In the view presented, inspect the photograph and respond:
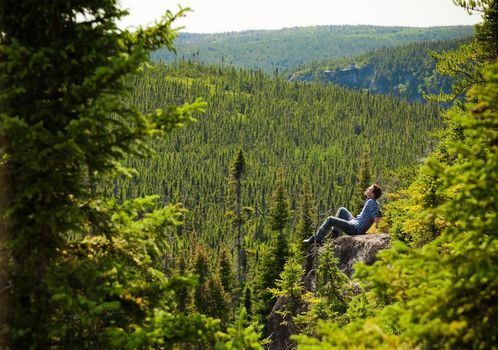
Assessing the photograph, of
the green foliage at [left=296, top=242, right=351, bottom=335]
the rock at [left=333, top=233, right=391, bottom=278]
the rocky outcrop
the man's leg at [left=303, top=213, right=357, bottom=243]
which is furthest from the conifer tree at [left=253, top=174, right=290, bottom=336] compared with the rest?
the man's leg at [left=303, top=213, right=357, bottom=243]

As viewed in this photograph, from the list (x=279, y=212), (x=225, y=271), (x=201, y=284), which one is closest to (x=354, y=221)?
(x=201, y=284)

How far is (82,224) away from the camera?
6207 millimetres

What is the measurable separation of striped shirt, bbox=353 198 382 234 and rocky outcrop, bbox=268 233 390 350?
800 mm

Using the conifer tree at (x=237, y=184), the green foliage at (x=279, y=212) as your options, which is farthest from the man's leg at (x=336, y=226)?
the conifer tree at (x=237, y=184)

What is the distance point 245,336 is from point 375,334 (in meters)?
1.80

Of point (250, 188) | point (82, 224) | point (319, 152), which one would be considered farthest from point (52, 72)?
point (319, 152)

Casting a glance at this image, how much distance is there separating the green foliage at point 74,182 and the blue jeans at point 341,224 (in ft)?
43.7

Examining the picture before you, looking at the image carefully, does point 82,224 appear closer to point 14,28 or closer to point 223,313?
point 14,28

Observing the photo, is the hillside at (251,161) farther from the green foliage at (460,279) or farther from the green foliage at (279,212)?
the green foliage at (460,279)

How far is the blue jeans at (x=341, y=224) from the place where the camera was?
18984 millimetres

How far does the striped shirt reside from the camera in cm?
1730

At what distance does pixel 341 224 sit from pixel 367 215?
121 cm

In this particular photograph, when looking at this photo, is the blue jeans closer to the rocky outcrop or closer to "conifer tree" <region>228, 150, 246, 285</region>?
the rocky outcrop

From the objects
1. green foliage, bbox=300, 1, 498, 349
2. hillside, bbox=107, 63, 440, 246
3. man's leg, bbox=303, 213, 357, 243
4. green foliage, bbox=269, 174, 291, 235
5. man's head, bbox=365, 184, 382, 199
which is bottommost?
hillside, bbox=107, 63, 440, 246
